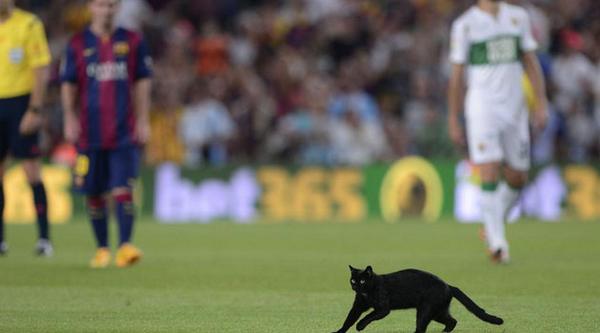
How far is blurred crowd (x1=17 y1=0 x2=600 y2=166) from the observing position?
21891mm

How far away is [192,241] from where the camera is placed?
15500mm

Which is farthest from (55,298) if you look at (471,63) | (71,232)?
(71,232)

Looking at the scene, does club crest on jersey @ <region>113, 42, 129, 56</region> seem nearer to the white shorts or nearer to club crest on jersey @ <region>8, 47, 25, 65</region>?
club crest on jersey @ <region>8, 47, 25, 65</region>

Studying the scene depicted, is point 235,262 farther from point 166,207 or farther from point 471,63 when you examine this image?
point 166,207

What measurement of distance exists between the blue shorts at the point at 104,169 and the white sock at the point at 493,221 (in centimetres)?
332

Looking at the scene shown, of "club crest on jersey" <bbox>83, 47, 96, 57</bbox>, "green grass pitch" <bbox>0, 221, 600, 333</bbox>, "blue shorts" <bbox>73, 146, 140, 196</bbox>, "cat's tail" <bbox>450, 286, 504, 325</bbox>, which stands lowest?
"green grass pitch" <bbox>0, 221, 600, 333</bbox>

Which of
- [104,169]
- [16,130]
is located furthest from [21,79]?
[104,169]

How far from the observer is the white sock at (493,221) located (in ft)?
38.1

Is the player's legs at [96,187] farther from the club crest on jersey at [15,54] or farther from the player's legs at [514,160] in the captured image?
the player's legs at [514,160]

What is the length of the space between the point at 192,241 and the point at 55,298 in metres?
6.51

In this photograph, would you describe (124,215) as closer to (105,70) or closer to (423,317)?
(105,70)

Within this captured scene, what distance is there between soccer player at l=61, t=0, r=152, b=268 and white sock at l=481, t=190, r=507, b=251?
10.7ft

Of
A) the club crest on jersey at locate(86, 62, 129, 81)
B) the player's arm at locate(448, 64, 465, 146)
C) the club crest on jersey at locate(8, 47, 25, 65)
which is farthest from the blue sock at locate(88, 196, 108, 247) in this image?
the player's arm at locate(448, 64, 465, 146)

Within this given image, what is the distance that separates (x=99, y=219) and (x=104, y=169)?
475mm
